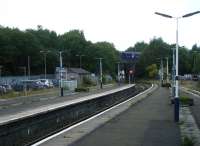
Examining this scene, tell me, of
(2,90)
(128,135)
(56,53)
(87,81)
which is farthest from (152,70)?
(128,135)

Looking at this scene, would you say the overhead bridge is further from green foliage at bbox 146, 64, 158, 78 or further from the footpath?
green foliage at bbox 146, 64, 158, 78

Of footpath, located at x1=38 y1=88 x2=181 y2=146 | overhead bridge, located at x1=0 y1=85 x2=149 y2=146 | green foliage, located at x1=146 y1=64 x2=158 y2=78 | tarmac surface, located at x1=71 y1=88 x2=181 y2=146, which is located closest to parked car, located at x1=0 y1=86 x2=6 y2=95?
overhead bridge, located at x1=0 y1=85 x2=149 y2=146

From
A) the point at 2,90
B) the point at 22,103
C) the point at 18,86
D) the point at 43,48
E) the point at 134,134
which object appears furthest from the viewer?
the point at 43,48

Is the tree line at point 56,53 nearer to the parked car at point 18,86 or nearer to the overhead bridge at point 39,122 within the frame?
the parked car at point 18,86

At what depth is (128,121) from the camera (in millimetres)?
28953

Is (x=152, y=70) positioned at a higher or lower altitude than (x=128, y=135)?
higher

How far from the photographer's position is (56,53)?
146 m

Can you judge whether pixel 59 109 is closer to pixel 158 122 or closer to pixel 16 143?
pixel 158 122

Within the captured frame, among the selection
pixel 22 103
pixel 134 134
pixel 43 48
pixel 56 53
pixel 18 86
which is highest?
pixel 43 48

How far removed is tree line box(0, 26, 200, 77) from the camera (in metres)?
129

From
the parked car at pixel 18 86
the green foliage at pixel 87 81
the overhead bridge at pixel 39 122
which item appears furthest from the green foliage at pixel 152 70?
the overhead bridge at pixel 39 122

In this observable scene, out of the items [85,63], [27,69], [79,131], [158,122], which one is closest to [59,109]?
[79,131]

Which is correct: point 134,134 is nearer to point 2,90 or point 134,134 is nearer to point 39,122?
point 39,122

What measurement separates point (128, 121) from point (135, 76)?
515ft
